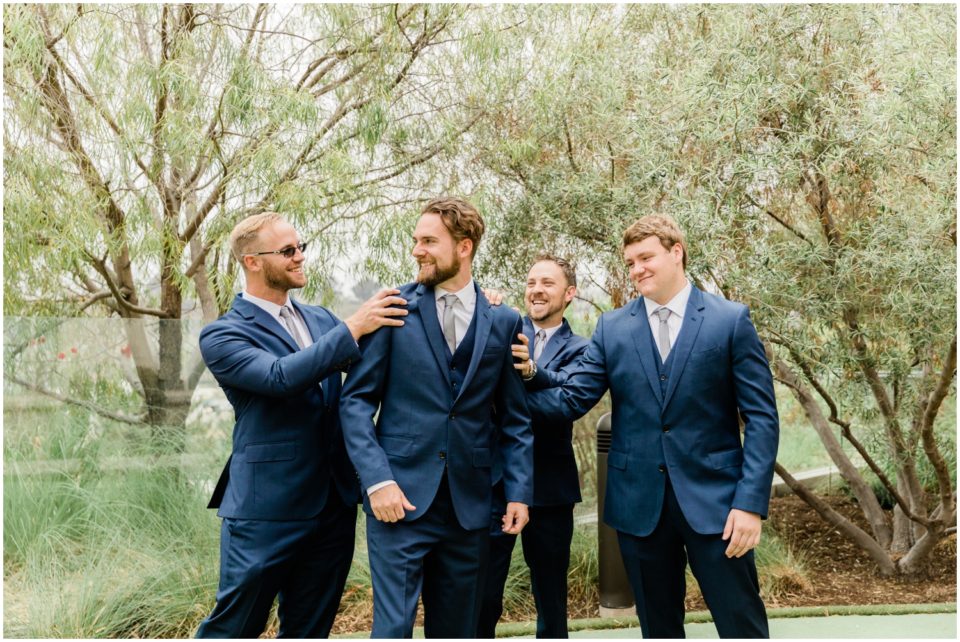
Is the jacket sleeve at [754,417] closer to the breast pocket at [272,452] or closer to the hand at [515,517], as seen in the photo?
the hand at [515,517]

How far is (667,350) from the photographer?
3.52 meters

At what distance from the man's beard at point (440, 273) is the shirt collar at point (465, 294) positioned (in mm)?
50

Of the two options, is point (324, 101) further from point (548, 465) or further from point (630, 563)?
point (630, 563)

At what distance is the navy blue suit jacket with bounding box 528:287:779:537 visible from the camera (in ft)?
10.9

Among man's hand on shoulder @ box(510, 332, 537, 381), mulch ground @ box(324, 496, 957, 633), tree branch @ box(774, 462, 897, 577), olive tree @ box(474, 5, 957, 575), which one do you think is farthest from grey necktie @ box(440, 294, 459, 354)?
tree branch @ box(774, 462, 897, 577)

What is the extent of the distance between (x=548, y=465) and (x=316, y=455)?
1195 mm

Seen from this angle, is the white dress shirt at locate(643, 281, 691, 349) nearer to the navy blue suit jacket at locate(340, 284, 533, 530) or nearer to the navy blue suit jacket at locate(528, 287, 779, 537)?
the navy blue suit jacket at locate(528, 287, 779, 537)

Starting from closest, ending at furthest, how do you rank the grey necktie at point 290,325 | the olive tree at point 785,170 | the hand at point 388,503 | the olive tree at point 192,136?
the hand at point 388,503
the grey necktie at point 290,325
the olive tree at point 785,170
the olive tree at point 192,136

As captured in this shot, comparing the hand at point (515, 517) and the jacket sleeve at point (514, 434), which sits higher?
the jacket sleeve at point (514, 434)

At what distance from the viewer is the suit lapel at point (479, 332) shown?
3.24 m

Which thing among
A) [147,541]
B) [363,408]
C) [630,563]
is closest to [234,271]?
[147,541]

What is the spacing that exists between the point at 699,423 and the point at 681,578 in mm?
678

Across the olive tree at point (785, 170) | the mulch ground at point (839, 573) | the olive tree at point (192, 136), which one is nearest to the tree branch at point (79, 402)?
the olive tree at point (192, 136)

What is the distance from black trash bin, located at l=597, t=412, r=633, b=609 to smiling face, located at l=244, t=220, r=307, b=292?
105 inches
